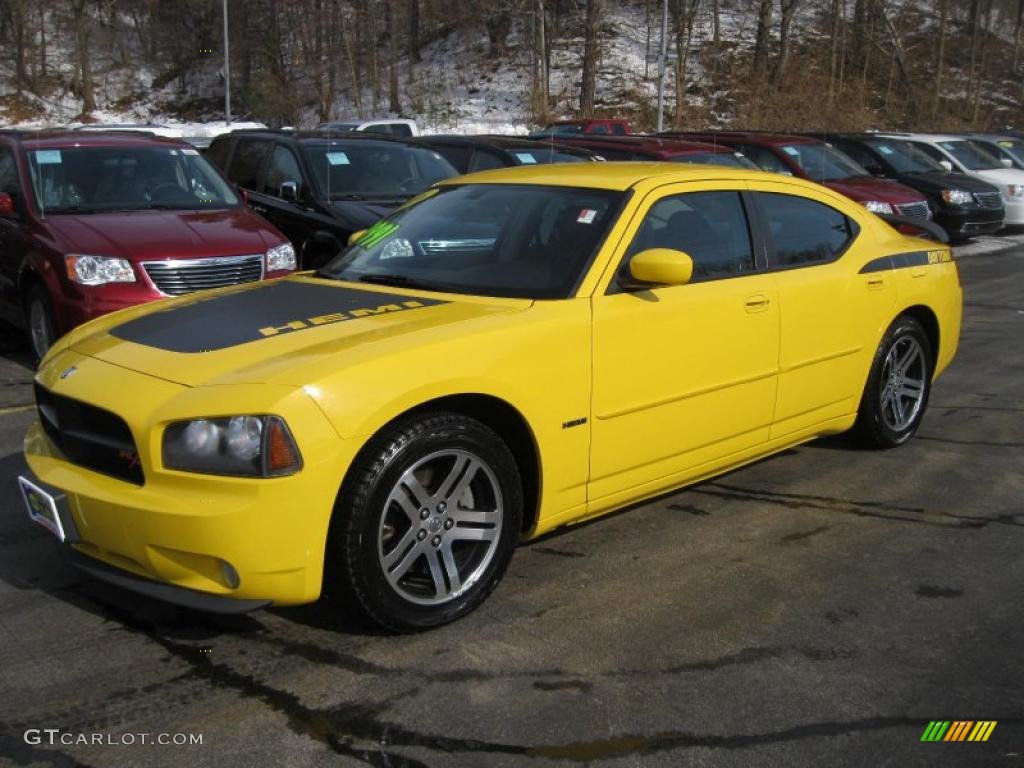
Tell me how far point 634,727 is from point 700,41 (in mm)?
50959

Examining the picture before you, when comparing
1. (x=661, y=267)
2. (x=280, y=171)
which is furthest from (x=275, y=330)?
(x=280, y=171)

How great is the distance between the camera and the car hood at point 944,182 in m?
16.0

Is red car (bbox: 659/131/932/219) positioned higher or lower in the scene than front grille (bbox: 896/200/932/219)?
higher

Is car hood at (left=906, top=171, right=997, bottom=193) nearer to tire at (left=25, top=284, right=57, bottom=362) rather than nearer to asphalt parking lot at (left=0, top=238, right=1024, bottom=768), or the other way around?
asphalt parking lot at (left=0, top=238, right=1024, bottom=768)

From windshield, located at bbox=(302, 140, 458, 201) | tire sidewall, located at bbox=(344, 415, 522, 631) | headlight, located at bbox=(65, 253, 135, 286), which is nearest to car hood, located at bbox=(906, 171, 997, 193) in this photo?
windshield, located at bbox=(302, 140, 458, 201)

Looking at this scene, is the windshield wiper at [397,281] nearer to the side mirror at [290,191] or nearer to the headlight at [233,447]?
the headlight at [233,447]

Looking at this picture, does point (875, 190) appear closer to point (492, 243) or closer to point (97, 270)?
point (97, 270)

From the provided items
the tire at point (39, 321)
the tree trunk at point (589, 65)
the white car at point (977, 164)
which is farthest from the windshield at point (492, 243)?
the tree trunk at point (589, 65)

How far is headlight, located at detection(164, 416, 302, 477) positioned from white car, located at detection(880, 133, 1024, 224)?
17.1 meters

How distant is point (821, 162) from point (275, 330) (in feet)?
41.5

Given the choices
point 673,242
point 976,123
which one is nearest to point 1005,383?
point 673,242

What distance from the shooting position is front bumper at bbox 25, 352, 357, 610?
10.3 ft

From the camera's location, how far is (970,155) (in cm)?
1920

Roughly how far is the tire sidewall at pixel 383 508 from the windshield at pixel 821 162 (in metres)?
11.7
